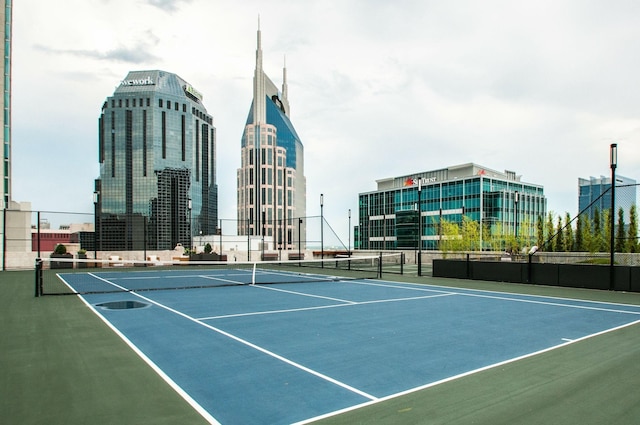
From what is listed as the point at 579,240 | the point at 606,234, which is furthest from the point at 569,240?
the point at 606,234

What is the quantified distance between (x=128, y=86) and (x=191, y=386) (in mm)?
207769

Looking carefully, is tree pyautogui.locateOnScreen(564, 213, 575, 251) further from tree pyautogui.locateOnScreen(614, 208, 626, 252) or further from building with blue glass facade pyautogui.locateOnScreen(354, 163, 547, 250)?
building with blue glass facade pyautogui.locateOnScreen(354, 163, 547, 250)

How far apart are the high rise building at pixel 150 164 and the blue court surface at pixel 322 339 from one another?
525 feet

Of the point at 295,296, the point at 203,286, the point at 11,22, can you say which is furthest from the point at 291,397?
the point at 11,22

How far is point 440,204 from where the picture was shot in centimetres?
9162

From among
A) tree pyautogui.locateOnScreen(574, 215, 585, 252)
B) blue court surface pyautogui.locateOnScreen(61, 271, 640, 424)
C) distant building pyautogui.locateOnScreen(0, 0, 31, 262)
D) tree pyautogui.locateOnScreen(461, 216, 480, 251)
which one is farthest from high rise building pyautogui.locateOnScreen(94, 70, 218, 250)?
blue court surface pyautogui.locateOnScreen(61, 271, 640, 424)

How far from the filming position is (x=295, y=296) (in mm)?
14664

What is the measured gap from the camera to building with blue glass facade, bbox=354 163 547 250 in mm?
85812

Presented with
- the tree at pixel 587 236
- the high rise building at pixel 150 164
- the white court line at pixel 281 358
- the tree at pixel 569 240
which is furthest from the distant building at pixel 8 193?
the high rise building at pixel 150 164

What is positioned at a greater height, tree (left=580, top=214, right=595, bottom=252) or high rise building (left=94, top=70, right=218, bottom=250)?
high rise building (left=94, top=70, right=218, bottom=250)

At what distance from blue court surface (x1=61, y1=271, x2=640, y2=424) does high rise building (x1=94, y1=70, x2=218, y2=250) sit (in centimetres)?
15998

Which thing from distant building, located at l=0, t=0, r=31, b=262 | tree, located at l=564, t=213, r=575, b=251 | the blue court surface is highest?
distant building, located at l=0, t=0, r=31, b=262

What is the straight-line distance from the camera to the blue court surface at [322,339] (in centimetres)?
512

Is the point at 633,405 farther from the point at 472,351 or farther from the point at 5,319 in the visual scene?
the point at 5,319
